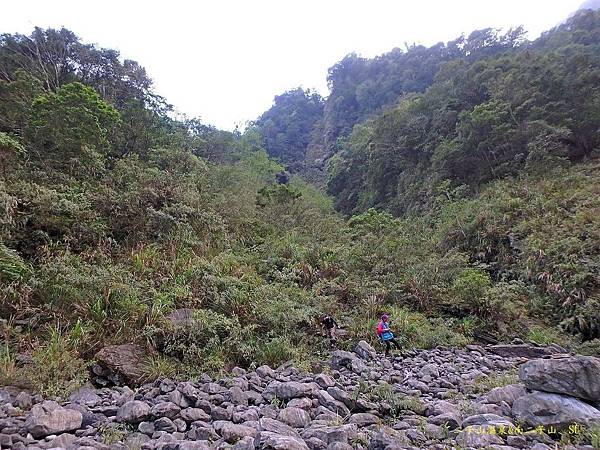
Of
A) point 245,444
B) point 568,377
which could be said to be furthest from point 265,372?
point 568,377

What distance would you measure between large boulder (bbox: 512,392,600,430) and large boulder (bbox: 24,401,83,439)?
4.45m

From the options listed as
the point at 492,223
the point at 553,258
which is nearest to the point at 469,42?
the point at 492,223

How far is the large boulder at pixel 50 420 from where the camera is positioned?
3.55 metres

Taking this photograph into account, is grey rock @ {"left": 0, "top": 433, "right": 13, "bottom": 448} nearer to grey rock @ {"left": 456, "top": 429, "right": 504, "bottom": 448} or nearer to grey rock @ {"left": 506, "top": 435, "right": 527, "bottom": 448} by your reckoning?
grey rock @ {"left": 456, "top": 429, "right": 504, "bottom": 448}

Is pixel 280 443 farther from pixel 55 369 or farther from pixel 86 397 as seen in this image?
pixel 55 369

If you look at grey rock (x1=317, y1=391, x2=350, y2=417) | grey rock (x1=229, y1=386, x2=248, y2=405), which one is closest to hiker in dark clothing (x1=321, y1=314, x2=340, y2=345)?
grey rock (x1=317, y1=391, x2=350, y2=417)

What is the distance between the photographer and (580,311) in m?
8.45

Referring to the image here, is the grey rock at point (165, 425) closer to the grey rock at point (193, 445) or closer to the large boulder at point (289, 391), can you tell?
the grey rock at point (193, 445)

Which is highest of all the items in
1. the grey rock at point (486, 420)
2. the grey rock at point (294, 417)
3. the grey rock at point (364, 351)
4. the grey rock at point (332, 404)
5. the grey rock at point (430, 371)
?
the grey rock at point (294, 417)

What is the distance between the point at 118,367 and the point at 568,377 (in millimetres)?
5510

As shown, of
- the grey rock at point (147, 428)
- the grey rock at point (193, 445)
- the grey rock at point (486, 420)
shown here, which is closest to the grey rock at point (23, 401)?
the grey rock at point (147, 428)

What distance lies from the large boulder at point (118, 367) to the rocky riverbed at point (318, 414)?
0.22 m

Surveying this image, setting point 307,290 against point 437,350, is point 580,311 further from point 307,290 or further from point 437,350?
point 307,290

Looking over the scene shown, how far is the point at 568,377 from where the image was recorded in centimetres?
392
